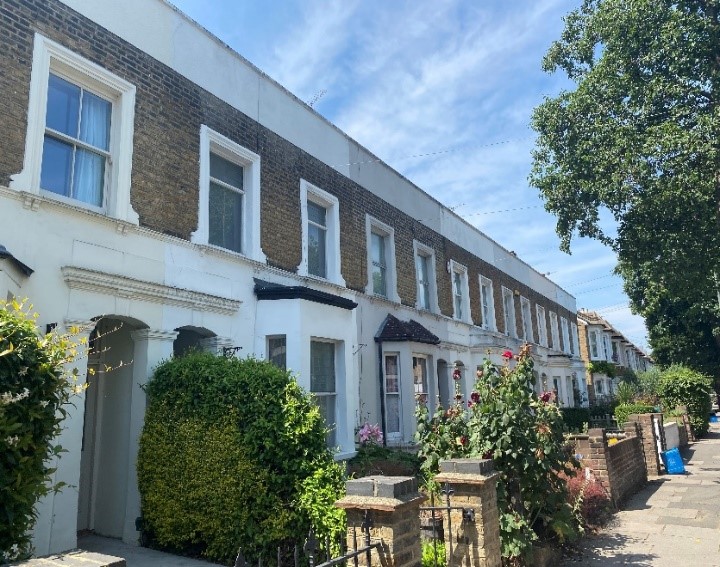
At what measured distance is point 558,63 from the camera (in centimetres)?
1684

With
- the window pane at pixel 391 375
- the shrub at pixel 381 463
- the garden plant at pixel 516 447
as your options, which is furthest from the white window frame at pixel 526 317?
the garden plant at pixel 516 447

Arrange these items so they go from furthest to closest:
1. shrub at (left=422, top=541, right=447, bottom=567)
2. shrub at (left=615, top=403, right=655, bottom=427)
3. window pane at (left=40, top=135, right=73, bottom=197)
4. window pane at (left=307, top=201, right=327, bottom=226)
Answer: shrub at (left=615, top=403, right=655, bottom=427), window pane at (left=307, top=201, right=327, bottom=226), window pane at (left=40, top=135, right=73, bottom=197), shrub at (left=422, top=541, right=447, bottom=567)

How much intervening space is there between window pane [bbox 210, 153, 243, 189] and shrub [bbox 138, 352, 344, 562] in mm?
4049

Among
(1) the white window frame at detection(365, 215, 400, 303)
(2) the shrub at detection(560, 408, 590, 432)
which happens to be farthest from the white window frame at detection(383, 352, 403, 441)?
(2) the shrub at detection(560, 408, 590, 432)

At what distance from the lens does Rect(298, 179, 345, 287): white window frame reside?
11648 mm

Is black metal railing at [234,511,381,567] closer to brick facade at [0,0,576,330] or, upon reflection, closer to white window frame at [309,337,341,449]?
white window frame at [309,337,341,449]

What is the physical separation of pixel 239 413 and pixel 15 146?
13.5 feet

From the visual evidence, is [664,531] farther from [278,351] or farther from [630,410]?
[630,410]

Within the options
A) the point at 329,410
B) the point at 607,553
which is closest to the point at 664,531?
the point at 607,553

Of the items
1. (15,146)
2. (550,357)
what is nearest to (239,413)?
(15,146)

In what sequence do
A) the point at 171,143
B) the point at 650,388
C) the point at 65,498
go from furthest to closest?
the point at 650,388 < the point at 171,143 < the point at 65,498

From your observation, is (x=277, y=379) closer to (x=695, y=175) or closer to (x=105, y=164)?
(x=105, y=164)

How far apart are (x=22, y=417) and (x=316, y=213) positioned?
8.83 metres

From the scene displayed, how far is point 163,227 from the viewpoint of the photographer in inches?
330
